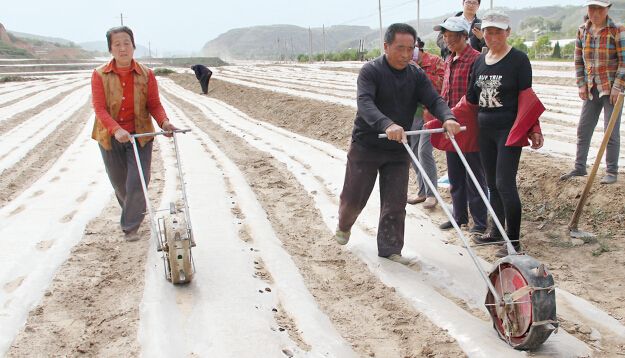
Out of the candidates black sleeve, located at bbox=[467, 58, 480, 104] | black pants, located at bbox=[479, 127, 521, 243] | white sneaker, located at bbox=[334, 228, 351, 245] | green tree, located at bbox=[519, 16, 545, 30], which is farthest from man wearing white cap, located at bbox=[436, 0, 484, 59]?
green tree, located at bbox=[519, 16, 545, 30]

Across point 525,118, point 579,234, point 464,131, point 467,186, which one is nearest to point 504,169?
point 525,118

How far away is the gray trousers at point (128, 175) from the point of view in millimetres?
4801

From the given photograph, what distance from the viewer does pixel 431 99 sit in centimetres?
407

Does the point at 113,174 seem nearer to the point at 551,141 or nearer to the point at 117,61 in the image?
the point at 117,61

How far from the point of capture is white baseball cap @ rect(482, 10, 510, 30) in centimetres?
390

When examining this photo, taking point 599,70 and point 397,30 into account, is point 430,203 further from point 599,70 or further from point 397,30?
point 397,30

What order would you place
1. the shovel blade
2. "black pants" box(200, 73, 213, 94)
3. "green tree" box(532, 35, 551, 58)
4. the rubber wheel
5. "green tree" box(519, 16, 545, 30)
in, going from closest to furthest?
the rubber wheel < the shovel blade < "black pants" box(200, 73, 213, 94) < "green tree" box(532, 35, 551, 58) < "green tree" box(519, 16, 545, 30)

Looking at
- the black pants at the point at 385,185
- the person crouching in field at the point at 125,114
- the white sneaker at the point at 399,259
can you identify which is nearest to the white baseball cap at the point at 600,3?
the black pants at the point at 385,185

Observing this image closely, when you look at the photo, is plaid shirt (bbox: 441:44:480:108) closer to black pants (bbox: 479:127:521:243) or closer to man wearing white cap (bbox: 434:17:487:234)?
man wearing white cap (bbox: 434:17:487:234)

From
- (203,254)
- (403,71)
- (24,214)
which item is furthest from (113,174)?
(403,71)

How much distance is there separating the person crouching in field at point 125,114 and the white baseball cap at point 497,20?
7.98 feet

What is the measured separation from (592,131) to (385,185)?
90.7 inches

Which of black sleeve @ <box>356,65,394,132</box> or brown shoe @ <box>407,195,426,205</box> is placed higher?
black sleeve @ <box>356,65,394,132</box>

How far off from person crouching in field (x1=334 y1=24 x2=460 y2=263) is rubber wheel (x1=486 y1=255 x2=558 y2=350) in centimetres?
105
